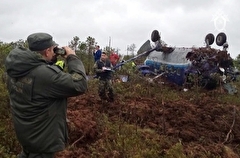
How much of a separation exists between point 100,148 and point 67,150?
0.46 meters

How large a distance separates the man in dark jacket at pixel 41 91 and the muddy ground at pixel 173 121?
1955 mm

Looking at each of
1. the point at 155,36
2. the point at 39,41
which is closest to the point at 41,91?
the point at 39,41

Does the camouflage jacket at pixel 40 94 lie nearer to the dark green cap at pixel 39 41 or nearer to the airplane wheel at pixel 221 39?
the dark green cap at pixel 39 41

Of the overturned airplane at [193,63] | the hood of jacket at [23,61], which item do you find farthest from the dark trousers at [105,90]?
the hood of jacket at [23,61]

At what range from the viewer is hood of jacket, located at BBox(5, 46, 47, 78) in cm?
281

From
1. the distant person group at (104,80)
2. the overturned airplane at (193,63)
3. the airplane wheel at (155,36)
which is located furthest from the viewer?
the airplane wheel at (155,36)

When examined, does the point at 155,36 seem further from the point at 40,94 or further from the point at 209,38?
the point at 40,94

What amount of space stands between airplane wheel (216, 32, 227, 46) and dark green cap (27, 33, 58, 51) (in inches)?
443

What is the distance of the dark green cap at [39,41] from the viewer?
2.86 meters

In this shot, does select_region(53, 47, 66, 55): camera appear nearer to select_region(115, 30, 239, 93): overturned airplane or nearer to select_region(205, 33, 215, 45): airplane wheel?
select_region(115, 30, 239, 93): overturned airplane

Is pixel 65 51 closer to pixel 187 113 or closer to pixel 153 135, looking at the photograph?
pixel 153 135

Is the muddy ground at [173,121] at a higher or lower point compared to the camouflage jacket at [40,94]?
lower

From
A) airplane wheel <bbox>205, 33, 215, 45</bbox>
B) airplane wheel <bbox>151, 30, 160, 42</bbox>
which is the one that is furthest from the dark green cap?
airplane wheel <bbox>151, 30, 160, 42</bbox>

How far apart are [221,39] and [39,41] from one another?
11.5m
